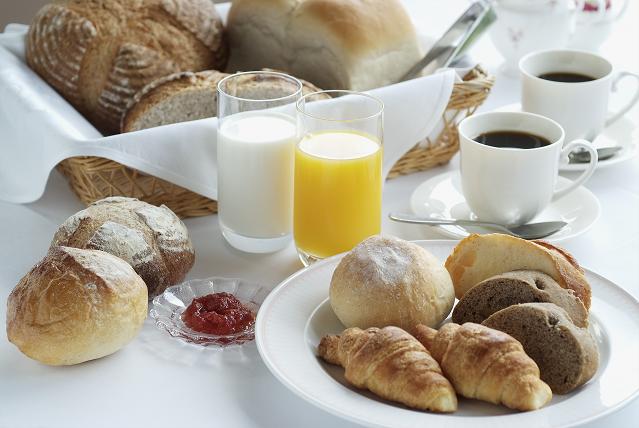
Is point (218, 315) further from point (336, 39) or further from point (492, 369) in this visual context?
point (336, 39)

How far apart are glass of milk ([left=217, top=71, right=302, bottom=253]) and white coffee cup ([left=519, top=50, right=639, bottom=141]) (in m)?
0.50

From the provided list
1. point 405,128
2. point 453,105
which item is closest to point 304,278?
point 405,128

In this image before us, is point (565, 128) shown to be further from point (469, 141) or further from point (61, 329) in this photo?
point (61, 329)

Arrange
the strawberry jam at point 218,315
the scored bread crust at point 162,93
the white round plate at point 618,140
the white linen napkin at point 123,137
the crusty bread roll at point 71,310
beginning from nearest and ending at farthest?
the crusty bread roll at point 71,310 → the strawberry jam at point 218,315 → the white linen napkin at point 123,137 → the scored bread crust at point 162,93 → the white round plate at point 618,140

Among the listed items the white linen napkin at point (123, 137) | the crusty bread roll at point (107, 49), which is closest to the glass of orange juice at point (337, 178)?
the white linen napkin at point (123, 137)

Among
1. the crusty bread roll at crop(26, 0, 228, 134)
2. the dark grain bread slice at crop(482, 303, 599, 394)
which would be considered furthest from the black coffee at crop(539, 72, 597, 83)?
the dark grain bread slice at crop(482, 303, 599, 394)

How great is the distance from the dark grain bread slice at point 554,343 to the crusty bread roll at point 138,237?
496 mm

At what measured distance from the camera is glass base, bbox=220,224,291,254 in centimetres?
146

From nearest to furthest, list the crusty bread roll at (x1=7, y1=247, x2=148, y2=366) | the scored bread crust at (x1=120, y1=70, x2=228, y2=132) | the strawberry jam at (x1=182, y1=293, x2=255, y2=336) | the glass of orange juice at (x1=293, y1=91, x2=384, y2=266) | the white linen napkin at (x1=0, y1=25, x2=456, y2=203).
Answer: the crusty bread roll at (x1=7, y1=247, x2=148, y2=366) → the strawberry jam at (x1=182, y1=293, x2=255, y2=336) → the glass of orange juice at (x1=293, y1=91, x2=384, y2=266) → the white linen napkin at (x1=0, y1=25, x2=456, y2=203) → the scored bread crust at (x1=120, y1=70, x2=228, y2=132)

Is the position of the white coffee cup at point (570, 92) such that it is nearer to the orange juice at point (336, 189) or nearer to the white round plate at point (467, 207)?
the white round plate at point (467, 207)

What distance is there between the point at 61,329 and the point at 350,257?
37 centimetres

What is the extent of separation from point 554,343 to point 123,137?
29.5 inches

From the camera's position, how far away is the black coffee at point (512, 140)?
4.94 ft

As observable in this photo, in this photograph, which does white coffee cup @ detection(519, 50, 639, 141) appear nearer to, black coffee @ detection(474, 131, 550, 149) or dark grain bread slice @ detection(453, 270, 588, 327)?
black coffee @ detection(474, 131, 550, 149)
